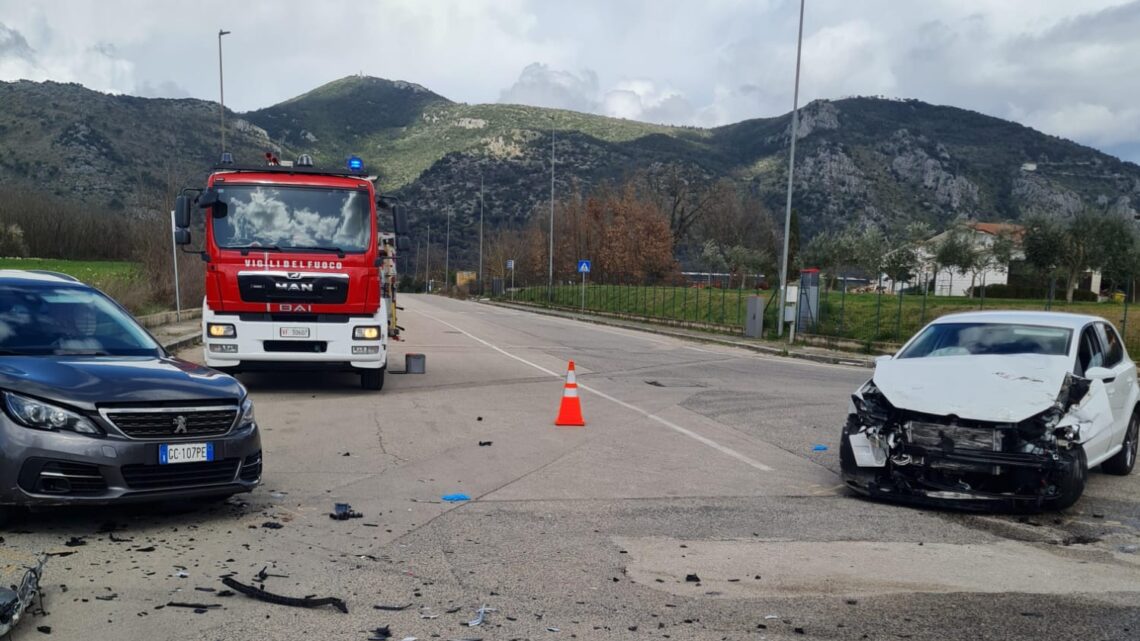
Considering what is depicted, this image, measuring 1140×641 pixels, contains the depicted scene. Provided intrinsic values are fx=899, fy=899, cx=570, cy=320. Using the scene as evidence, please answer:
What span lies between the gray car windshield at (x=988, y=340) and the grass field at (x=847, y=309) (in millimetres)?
15375

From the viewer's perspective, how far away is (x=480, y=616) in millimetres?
4586

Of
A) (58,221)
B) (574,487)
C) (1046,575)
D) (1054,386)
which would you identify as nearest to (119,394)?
(574,487)

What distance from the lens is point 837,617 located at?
473 centimetres

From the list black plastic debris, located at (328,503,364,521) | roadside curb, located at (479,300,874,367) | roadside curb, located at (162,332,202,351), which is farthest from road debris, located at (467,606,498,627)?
roadside curb, located at (479,300,874,367)

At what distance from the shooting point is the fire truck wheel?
14070 millimetres

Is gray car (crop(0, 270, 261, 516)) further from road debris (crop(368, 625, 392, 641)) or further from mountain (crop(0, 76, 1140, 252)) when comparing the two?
mountain (crop(0, 76, 1140, 252))

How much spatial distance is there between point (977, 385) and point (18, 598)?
6880 millimetres

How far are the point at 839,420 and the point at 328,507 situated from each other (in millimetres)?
7946

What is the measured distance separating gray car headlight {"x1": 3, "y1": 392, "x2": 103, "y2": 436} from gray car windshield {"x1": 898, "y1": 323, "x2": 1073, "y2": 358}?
721 centimetres

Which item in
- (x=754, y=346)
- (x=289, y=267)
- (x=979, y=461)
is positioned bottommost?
(x=754, y=346)

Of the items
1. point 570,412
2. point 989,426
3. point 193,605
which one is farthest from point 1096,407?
point 193,605

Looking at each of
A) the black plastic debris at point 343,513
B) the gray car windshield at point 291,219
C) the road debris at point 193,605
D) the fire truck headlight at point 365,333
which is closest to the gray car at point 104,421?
the black plastic debris at point 343,513

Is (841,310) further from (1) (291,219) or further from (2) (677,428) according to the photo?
(1) (291,219)

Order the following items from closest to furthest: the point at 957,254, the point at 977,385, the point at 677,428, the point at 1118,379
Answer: the point at 977,385 < the point at 1118,379 < the point at 677,428 < the point at 957,254
